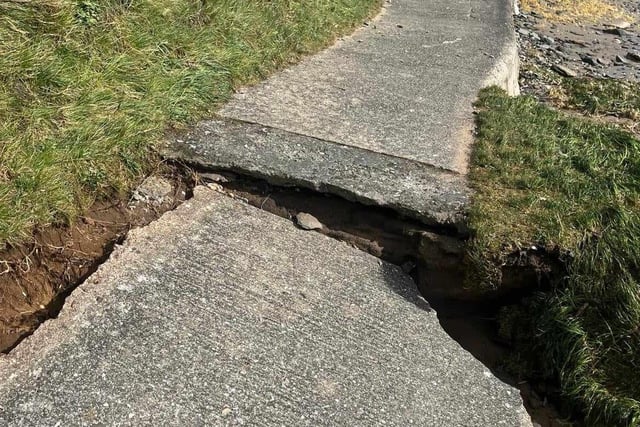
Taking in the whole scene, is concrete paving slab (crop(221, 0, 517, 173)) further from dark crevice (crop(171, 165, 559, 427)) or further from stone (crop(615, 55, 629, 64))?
stone (crop(615, 55, 629, 64))

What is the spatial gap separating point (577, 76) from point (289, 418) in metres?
5.61

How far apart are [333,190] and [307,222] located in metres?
0.20

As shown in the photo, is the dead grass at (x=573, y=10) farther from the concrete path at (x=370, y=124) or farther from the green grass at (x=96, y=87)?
the green grass at (x=96, y=87)

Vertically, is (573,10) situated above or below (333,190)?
below

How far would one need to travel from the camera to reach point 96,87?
2945 millimetres

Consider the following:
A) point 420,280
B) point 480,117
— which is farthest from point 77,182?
point 480,117

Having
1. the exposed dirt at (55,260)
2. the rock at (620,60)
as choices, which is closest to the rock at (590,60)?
the rock at (620,60)

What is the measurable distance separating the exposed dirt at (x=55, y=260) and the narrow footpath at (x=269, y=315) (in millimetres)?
91

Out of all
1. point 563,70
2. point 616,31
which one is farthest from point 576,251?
point 616,31

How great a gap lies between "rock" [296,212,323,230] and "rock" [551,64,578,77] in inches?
182

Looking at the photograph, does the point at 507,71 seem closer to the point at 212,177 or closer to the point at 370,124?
the point at 370,124

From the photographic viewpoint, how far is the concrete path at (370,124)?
2.95 metres

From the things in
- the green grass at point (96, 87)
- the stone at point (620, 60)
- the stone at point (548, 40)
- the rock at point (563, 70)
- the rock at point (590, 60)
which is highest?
the green grass at point (96, 87)

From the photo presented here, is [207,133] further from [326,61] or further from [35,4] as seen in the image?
[326,61]
